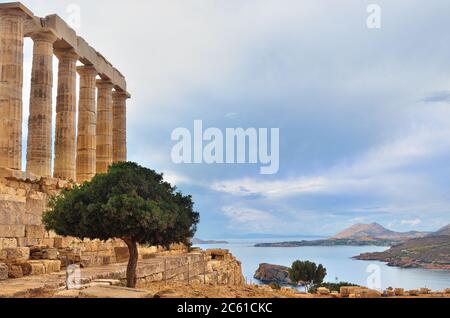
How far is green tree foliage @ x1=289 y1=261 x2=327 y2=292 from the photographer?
A: 53750 millimetres

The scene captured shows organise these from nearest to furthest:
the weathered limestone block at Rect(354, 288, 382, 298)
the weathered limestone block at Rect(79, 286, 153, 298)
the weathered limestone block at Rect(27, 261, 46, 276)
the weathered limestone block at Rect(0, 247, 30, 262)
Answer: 1. the weathered limestone block at Rect(79, 286, 153, 298)
2. the weathered limestone block at Rect(354, 288, 382, 298)
3. the weathered limestone block at Rect(27, 261, 46, 276)
4. the weathered limestone block at Rect(0, 247, 30, 262)

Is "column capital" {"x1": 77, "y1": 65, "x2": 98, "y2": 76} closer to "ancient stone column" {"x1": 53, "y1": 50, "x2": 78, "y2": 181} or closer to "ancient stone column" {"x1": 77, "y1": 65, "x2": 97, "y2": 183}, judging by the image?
"ancient stone column" {"x1": 77, "y1": 65, "x2": 97, "y2": 183}

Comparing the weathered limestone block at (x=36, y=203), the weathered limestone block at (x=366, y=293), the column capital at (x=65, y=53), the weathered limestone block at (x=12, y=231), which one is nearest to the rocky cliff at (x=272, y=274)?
the column capital at (x=65, y=53)

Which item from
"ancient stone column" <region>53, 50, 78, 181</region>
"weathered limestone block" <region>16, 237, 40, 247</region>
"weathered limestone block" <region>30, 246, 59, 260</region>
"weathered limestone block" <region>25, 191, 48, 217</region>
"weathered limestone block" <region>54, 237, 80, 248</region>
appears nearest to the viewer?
"weathered limestone block" <region>30, 246, 59, 260</region>

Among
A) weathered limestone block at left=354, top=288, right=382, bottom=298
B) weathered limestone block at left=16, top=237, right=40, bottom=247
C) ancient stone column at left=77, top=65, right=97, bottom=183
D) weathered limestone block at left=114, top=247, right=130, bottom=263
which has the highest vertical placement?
ancient stone column at left=77, top=65, right=97, bottom=183

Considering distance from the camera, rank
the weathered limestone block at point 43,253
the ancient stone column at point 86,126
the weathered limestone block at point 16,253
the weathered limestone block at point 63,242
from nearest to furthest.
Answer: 1. the weathered limestone block at point 16,253
2. the weathered limestone block at point 43,253
3. the weathered limestone block at point 63,242
4. the ancient stone column at point 86,126

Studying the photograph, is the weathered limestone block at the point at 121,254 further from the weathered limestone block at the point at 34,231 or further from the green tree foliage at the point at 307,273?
the green tree foliage at the point at 307,273

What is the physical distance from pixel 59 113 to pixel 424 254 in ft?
203

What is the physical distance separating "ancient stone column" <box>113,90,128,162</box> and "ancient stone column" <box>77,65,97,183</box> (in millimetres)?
5049

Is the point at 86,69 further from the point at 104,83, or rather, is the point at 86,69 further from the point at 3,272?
the point at 3,272

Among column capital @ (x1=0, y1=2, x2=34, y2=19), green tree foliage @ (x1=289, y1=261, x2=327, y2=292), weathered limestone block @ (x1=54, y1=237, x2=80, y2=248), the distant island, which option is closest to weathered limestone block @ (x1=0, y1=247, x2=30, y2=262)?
weathered limestone block @ (x1=54, y1=237, x2=80, y2=248)

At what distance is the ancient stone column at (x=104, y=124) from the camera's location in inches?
1267

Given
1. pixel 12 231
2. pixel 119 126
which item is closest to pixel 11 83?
pixel 12 231

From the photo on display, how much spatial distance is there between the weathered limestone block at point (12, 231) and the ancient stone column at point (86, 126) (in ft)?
32.5
